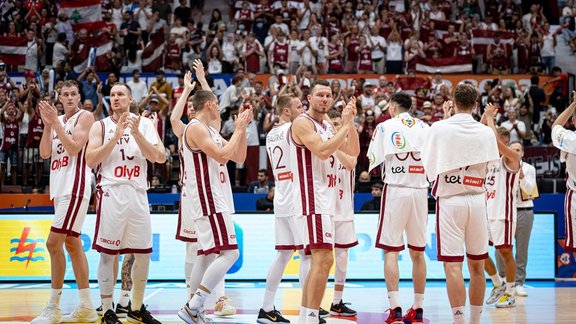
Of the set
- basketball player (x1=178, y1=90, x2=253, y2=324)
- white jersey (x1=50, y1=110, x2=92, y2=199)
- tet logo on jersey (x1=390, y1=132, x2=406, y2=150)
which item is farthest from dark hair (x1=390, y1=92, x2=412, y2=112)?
white jersey (x1=50, y1=110, x2=92, y2=199)

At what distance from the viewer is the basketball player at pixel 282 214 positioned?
10.0 m

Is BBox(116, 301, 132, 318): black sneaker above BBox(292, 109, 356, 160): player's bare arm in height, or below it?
below

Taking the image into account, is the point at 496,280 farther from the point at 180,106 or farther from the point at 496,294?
the point at 180,106

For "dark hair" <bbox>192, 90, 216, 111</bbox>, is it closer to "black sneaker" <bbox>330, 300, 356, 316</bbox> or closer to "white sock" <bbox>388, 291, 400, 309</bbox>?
"white sock" <bbox>388, 291, 400, 309</bbox>

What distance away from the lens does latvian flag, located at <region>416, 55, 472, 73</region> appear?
24.4m

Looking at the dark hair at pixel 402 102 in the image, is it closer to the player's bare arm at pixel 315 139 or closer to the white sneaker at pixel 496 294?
the player's bare arm at pixel 315 139

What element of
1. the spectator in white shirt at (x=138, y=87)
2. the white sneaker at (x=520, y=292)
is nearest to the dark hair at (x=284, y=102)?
the white sneaker at (x=520, y=292)

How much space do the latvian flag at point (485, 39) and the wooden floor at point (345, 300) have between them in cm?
1187

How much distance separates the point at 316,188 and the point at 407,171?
1.74m

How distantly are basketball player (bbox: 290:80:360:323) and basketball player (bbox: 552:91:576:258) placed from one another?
4.07 metres

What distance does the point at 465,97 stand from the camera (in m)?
8.80

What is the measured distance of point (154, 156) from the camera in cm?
973

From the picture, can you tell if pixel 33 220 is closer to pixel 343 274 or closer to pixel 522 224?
pixel 343 274

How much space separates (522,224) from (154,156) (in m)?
7.12
